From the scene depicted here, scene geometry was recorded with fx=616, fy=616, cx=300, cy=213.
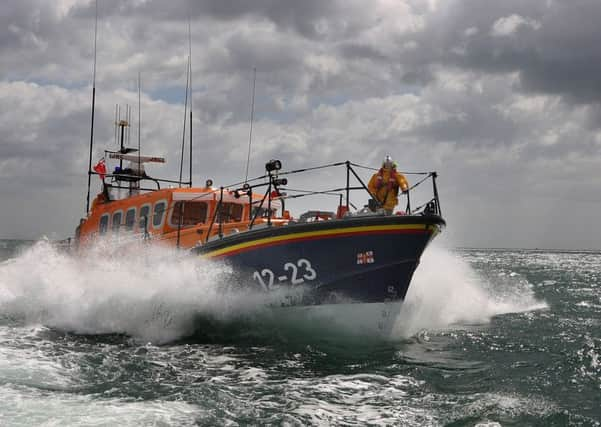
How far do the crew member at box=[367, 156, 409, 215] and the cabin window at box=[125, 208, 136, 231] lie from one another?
16.6 feet

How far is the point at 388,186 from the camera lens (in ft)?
31.7

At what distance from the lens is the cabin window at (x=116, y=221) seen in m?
12.6

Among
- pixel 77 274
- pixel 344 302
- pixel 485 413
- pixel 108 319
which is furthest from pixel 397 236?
pixel 77 274

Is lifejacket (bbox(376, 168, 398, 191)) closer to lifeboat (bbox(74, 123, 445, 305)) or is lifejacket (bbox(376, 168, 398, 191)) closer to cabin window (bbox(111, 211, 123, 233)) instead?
lifeboat (bbox(74, 123, 445, 305))

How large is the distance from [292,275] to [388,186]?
6.94 ft

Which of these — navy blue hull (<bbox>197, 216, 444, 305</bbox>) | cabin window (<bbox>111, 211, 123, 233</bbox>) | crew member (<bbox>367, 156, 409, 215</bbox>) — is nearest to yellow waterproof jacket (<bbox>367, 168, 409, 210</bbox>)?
crew member (<bbox>367, 156, 409, 215</bbox>)

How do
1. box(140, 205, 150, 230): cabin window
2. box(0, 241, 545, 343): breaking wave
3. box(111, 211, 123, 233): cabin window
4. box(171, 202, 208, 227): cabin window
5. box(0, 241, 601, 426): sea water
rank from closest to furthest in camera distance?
box(0, 241, 601, 426): sea water → box(0, 241, 545, 343): breaking wave → box(171, 202, 208, 227): cabin window → box(140, 205, 150, 230): cabin window → box(111, 211, 123, 233): cabin window

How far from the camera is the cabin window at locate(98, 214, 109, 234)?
13008 millimetres

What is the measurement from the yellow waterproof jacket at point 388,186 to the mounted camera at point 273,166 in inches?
58.9

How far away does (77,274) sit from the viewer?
1279 cm

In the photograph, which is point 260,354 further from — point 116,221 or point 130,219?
point 116,221

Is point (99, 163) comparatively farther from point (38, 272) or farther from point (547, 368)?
point (547, 368)

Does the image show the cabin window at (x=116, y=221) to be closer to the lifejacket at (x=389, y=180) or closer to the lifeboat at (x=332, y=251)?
the lifeboat at (x=332, y=251)

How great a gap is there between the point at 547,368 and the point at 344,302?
2.79 meters
